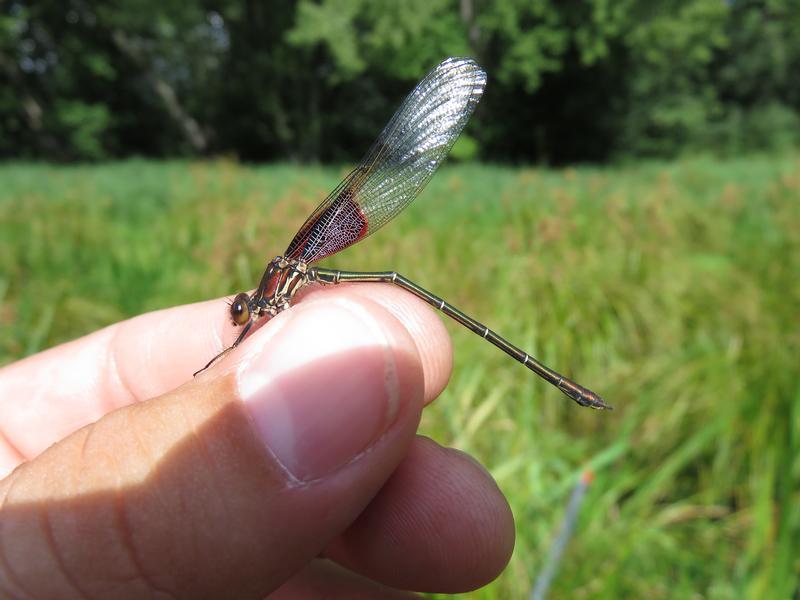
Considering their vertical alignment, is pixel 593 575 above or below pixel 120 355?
below

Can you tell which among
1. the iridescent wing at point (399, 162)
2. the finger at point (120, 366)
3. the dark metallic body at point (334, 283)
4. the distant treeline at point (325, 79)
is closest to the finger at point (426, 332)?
the finger at point (120, 366)

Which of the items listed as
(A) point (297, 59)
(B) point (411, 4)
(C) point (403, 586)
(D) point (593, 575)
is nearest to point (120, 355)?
(C) point (403, 586)

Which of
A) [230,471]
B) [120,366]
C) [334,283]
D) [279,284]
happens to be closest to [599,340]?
[334,283]

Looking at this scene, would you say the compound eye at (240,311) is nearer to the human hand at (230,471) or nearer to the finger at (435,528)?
the human hand at (230,471)

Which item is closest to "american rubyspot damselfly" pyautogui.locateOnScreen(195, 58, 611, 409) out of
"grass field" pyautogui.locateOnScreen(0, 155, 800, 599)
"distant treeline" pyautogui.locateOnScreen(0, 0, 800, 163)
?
"grass field" pyautogui.locateOnScreen(0, 155, 800, 599)

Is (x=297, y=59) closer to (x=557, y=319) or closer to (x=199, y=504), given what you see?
(x=557, y=319)

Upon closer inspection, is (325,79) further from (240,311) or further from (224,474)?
(224,474)
